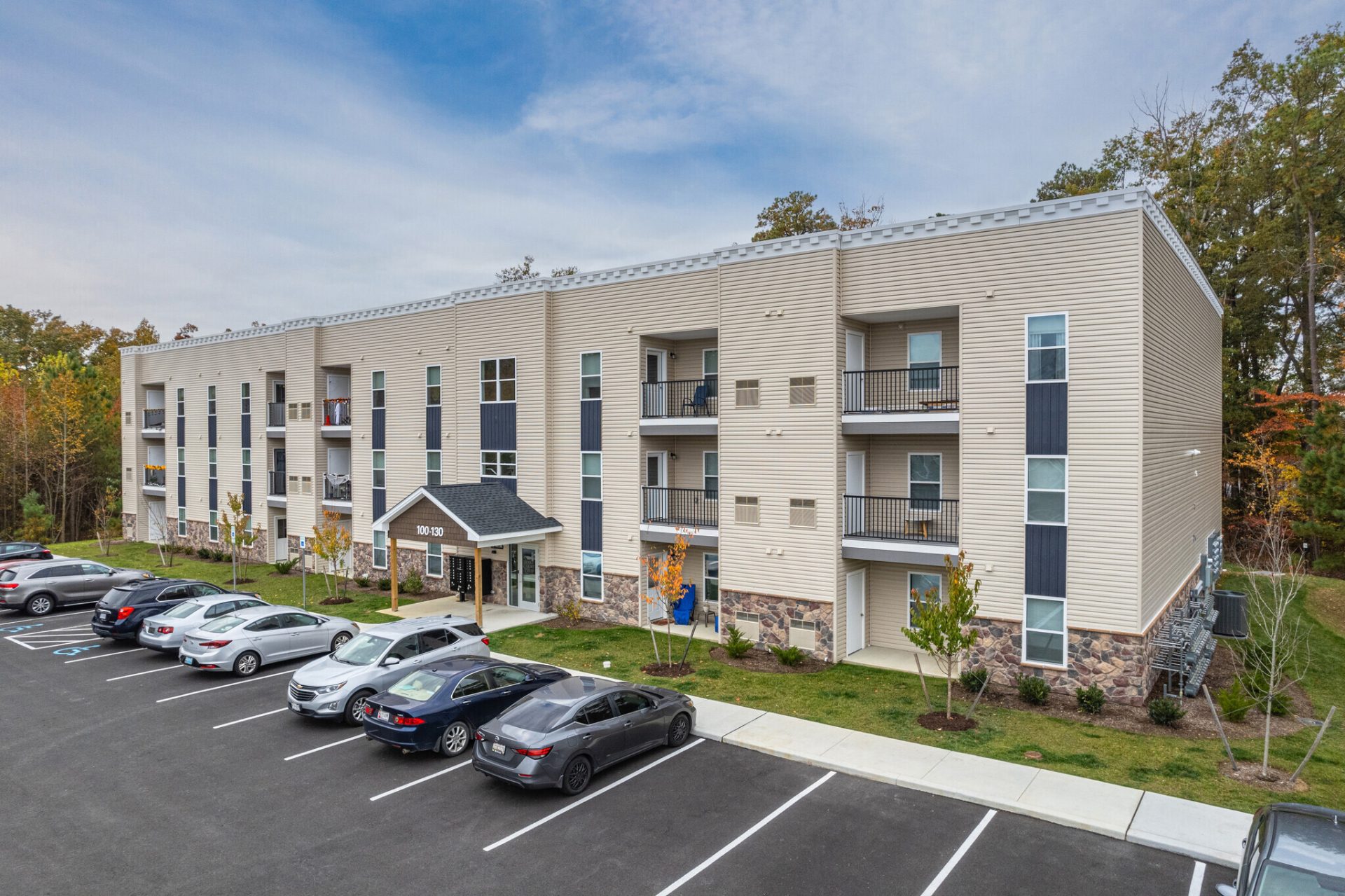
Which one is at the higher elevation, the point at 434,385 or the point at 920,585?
the point at 434,385

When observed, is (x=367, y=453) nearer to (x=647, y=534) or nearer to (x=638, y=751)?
(x=647, y=534)

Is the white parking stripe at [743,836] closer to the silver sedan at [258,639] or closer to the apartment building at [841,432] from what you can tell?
the apartment building at [841,432]

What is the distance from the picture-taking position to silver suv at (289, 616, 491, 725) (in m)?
14.4

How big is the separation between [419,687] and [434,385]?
1655 cm

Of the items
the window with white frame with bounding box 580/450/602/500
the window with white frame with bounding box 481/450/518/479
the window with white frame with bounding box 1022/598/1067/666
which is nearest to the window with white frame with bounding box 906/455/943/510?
the window with white frame with bounding box 1022/598/1067/666

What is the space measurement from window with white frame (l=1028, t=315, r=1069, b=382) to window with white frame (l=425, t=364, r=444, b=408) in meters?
19.5

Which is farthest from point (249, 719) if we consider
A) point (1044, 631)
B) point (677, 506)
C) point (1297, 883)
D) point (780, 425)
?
point (1044, 631)

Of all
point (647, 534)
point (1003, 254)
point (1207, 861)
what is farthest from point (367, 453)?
point (1207, 861)

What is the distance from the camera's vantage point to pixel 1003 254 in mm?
16812

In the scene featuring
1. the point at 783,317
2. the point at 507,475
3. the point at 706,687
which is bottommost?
the point at 706,687

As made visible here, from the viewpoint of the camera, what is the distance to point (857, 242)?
18828mm

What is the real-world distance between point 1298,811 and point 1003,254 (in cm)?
1198

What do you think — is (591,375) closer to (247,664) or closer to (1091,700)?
(247,664)

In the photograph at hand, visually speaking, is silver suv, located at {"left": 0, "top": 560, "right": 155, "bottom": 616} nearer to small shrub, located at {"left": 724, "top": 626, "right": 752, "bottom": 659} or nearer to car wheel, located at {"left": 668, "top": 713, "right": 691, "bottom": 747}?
small shrub, located at {"left": 724, "top": 626, "right": 752, "bottom": 659}
